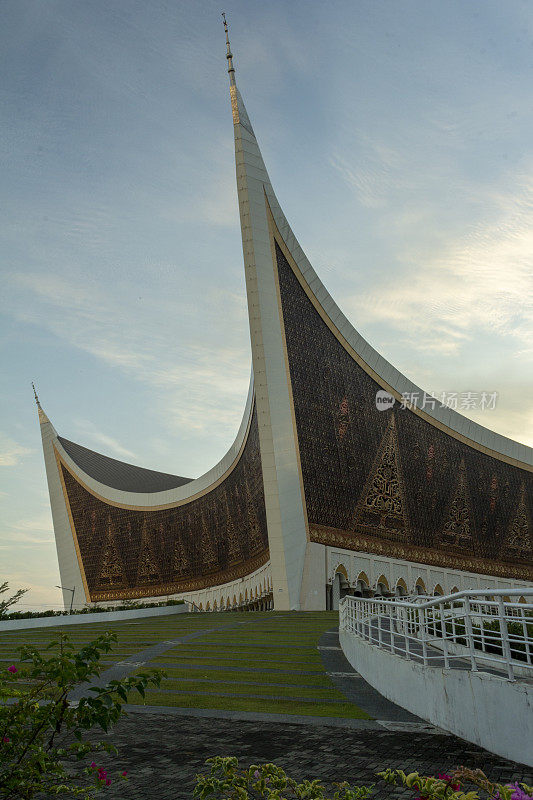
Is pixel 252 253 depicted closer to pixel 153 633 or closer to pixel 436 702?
pixel 153 633

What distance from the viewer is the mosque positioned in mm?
16516

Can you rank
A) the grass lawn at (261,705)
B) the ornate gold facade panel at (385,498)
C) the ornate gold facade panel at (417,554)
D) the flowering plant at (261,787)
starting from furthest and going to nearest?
the ornate gold facade panel at (385,498), the ornate gold facade panel at (417,554), the grass lawn at (261,705), the flowering plant at (261,787)

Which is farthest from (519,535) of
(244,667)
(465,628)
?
(465,628)

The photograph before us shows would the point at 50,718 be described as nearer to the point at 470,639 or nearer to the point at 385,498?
the point at 470,639

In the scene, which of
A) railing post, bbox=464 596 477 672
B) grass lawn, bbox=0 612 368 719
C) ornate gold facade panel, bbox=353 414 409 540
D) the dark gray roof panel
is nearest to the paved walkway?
grass lawn, bbox=0 612 368 719

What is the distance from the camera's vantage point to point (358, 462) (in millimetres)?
18344

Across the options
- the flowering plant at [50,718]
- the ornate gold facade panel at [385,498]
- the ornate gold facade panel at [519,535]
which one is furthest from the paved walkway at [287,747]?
the ornate gold facade panel at [519,535]

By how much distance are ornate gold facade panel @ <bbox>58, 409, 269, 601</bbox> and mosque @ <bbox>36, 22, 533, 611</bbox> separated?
103 millimetres

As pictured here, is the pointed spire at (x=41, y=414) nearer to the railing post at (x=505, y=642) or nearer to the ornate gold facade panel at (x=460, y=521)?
the ornate gold facade panel at (x=460, y=521)

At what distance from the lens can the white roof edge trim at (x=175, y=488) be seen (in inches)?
861

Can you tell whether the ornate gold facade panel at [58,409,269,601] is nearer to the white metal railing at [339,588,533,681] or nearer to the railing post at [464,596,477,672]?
the white metal railing at [339,588,533,681]

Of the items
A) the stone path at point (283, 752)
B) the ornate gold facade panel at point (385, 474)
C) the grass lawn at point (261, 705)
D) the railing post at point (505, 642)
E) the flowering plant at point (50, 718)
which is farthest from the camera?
the ornate gold facade panel at point (385, 474)

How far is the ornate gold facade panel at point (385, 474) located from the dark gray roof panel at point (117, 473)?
1445cm

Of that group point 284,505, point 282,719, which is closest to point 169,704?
point 282,719
